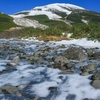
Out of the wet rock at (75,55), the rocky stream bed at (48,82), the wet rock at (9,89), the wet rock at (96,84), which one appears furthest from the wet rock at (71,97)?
the wet rock at (75,55)

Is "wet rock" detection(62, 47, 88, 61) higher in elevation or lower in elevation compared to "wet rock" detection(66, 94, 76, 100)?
higher

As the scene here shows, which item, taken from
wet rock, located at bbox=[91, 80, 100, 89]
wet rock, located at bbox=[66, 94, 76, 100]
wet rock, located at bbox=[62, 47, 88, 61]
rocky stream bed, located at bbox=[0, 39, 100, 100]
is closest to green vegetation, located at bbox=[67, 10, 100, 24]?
wet rock, located at bbox=[62, 47, 88, 61]

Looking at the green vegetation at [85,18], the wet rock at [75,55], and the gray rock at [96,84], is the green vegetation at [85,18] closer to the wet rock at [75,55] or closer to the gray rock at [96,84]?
the wet rock at [75,55]

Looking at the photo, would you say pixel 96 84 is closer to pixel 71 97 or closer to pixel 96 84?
pixel 96 84

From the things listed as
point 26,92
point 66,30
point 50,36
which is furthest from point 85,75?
point 66,30

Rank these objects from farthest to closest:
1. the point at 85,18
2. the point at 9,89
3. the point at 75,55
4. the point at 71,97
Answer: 1. the point at 85,18
2. the point at 75,55
3. the point at 9,89
4. the point at 71,97

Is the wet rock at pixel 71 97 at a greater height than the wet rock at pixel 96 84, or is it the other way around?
the wet rock at pixel 96 84

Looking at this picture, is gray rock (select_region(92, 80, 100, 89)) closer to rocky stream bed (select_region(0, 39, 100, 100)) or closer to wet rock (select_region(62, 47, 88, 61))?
rocky stream bed (select_region(0, 39, 100, 100))

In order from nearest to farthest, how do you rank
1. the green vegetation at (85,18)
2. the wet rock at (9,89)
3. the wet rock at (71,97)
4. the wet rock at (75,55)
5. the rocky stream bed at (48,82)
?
the wet rock at (71,97)
the rocky stream bed at (48,82)
the wet rock at (9,89)
the wet rock at (75,55)
the green vegetation at (85,18)

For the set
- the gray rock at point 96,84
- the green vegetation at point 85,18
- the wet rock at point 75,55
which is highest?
the green vegetation at point 85,18

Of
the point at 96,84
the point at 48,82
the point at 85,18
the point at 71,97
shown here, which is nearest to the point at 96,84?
the point at 96,84

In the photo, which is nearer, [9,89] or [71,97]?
[71,97]

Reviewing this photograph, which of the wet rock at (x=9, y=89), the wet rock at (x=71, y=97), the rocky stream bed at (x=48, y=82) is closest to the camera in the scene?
the wet rock at (x=71, y=97)

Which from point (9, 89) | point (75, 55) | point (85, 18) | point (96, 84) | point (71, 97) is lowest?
point (71, 97)
